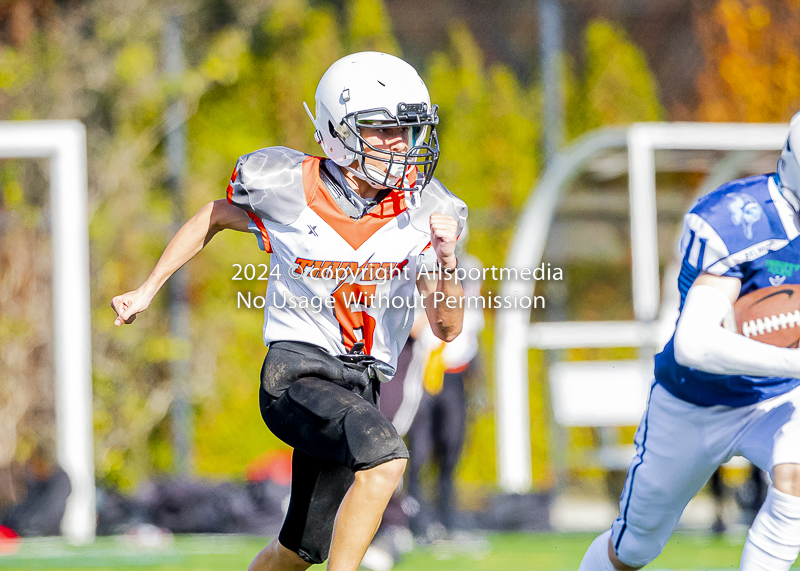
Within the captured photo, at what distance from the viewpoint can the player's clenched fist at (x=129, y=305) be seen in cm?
311

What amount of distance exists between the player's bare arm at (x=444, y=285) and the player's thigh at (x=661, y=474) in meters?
0.69

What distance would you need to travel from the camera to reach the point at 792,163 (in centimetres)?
295

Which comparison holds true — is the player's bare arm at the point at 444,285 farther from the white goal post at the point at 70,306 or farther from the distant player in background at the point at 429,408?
the white goal post at the point at 70,306

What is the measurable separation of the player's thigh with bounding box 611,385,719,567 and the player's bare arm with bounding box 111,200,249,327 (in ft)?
4.77

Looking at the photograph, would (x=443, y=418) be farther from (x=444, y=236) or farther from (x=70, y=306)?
(x=444, y=236)

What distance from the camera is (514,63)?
12953mm

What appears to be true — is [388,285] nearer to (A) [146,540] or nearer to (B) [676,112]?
(A) [146,540]

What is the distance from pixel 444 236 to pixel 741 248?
2.76 ft

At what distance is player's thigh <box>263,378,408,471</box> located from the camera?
9.20 ft

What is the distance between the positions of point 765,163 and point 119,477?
703cm

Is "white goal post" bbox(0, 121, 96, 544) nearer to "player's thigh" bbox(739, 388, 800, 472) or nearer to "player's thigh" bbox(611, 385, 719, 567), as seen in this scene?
"player's thigh" bbox(611, 385, 719, 567)

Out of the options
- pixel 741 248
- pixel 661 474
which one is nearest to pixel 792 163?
pixel 741 248

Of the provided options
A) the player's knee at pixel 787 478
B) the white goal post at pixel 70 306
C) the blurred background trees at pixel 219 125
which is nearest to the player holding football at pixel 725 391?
the player's knee at pixel 787 478

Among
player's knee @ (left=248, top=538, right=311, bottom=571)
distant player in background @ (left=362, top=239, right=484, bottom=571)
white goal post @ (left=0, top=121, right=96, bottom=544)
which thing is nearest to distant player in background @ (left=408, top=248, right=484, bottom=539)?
distant player in background @ (left=362, top=239, right=484, bottom=571)
